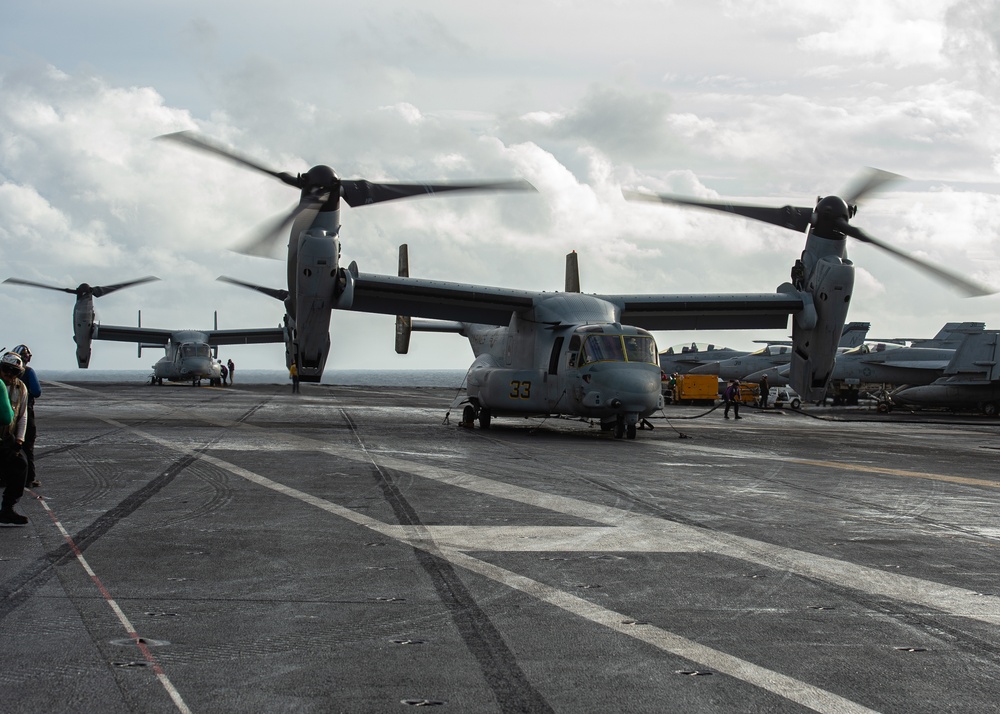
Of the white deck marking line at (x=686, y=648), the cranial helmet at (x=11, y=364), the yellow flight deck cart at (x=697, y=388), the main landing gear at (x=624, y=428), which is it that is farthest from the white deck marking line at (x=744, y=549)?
the yellow flight deck cart at (x=697, y=388)

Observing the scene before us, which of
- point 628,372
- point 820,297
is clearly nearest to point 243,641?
point 628,372

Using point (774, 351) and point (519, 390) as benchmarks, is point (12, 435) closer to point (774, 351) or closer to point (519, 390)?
point (519, 390)

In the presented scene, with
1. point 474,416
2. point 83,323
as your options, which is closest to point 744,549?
point 474,416

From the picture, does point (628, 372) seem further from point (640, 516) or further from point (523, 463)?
point (640, 516)

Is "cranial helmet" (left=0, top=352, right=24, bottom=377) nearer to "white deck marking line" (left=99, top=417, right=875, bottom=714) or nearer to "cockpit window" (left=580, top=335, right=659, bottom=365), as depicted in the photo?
"white deck marking line" (left=99, top=417, right=875, bottom=714)

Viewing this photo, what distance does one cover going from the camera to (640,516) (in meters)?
9.52

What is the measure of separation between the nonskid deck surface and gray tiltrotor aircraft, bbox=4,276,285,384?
48.8 meters

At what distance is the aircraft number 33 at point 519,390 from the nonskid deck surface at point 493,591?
910 cm

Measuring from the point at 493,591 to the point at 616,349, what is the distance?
15184 millimetres

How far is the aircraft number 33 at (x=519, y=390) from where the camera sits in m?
22.8

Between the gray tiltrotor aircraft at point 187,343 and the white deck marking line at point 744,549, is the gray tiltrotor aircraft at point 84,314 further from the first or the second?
the white deck marking line at point 744,549

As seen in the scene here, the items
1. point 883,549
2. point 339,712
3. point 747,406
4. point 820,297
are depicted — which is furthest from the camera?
point 747,406

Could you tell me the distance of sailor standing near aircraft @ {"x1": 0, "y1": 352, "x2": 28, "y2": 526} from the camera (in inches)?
331

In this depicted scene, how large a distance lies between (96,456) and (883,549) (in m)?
11.8
